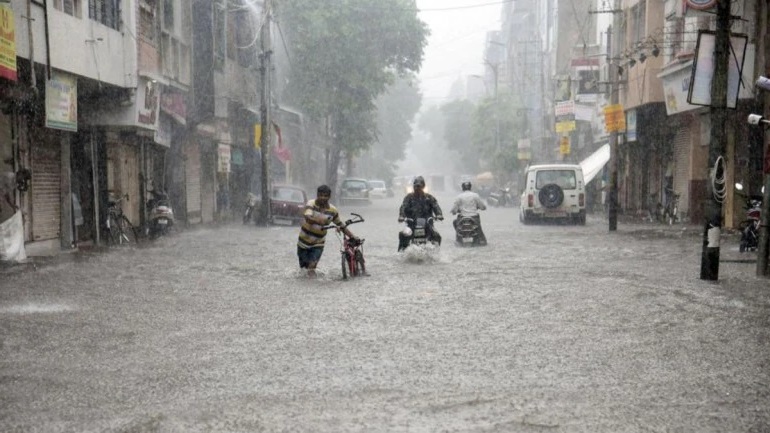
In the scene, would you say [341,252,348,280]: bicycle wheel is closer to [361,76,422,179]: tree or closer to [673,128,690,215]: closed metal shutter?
[673,128,690,215]: closed metal shutter

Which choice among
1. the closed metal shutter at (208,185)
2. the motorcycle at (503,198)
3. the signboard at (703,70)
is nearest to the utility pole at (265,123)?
the closed metal shutter at (208,185)

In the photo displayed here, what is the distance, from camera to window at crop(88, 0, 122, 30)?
58.0 feet

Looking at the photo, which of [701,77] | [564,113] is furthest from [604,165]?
[701,77]

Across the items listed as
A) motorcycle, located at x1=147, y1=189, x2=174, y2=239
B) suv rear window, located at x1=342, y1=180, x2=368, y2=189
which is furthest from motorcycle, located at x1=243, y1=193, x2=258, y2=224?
suv rear window, located at x1=342, y1=180, x2=368, y2=189

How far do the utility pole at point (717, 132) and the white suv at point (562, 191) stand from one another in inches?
565

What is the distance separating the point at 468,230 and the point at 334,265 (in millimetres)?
4309

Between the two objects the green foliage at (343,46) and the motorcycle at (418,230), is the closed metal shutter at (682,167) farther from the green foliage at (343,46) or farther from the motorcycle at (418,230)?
the green foliage at (343,46)

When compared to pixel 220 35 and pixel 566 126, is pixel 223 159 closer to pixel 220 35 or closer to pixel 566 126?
pixel 220 35

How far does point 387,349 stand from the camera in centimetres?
723

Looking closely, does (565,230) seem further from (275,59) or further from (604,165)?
(275,59)

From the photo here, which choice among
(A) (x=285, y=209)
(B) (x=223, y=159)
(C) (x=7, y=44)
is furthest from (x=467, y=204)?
(B) (x=223, y=159)

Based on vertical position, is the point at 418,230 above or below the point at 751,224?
below

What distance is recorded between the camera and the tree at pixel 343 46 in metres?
43.4

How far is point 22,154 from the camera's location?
1605 centimetres
